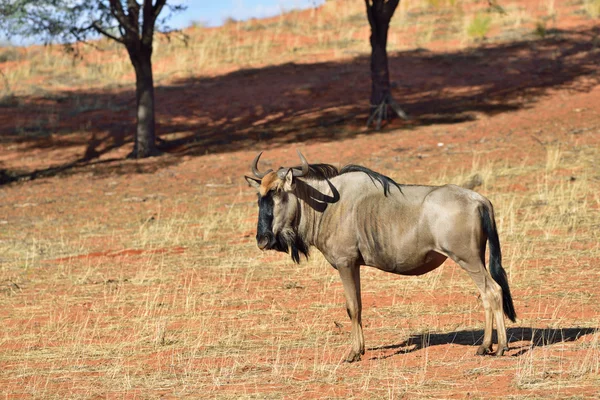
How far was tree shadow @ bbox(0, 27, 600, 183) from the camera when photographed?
2525cm

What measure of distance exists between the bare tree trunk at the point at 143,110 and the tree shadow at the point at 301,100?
2.61ft

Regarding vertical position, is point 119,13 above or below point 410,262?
above

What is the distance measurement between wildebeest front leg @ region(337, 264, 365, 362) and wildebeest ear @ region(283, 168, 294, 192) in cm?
81

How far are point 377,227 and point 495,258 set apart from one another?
1006mm

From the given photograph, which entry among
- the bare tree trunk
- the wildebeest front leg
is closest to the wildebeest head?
the wildebeest front leg

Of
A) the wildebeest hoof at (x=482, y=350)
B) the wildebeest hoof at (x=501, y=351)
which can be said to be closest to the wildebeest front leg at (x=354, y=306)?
the wildebeest hoof at (x=482, y=350)

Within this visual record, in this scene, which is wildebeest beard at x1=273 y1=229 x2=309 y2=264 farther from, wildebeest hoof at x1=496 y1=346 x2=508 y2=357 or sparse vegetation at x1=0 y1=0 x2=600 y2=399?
wildebeest hoof at x1=496 y1=346 x2=508 y2=357

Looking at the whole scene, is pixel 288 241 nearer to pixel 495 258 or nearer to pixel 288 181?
pixel 288 181

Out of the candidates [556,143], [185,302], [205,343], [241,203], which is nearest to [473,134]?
[556,143]

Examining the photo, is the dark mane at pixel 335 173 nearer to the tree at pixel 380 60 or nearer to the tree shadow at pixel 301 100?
the tree shadow at pixel 301 100

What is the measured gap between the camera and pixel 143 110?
2409 cm

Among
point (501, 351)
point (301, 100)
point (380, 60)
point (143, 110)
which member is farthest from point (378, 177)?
point (301, 100)

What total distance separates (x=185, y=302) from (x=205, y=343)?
2.05 metres

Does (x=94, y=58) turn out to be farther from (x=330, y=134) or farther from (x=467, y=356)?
(x=467, y=356)
